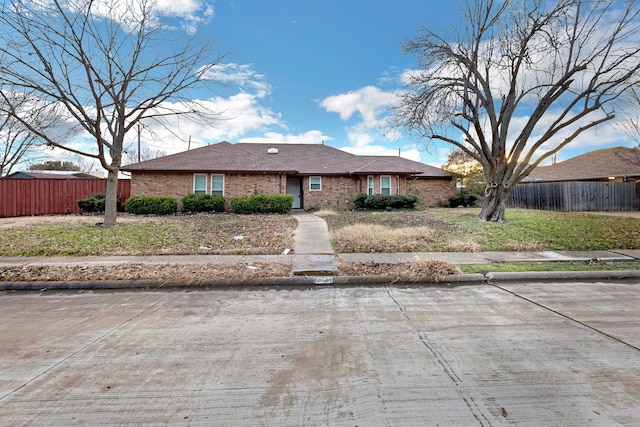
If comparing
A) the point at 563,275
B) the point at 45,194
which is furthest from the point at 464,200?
the point at 45,194

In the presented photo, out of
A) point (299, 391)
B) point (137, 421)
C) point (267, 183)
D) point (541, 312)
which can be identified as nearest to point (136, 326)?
point (137, 421)

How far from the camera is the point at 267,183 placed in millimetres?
20312

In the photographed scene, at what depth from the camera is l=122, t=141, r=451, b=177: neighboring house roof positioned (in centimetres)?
1988

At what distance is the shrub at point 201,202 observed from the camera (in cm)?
1866

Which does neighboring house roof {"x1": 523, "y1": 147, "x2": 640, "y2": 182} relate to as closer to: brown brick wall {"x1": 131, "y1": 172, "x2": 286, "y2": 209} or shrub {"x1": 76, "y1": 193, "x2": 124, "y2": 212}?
brown brick wall {"x1": 131, "y1": 172, "x2": 286, "y2": 209}

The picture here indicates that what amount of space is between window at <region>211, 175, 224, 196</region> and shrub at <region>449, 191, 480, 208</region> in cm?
1646

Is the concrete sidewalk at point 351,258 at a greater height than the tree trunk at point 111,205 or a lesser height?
lesser

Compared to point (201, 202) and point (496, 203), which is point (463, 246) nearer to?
point (496, 203)

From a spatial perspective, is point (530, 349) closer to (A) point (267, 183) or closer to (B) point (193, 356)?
(B) point (193, 356)

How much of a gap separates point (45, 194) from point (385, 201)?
19.7m

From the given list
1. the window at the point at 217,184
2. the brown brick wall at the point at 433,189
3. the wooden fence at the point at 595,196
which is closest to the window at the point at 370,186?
the brown brick wall at the point at 433,189

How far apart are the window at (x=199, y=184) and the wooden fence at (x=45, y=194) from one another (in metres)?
4.44

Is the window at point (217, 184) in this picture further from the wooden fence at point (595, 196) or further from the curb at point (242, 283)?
the wooden fence at point (595, 196)

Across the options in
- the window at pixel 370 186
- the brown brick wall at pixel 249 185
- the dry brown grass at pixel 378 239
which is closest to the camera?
the dry brown grass at pixel 378 239
